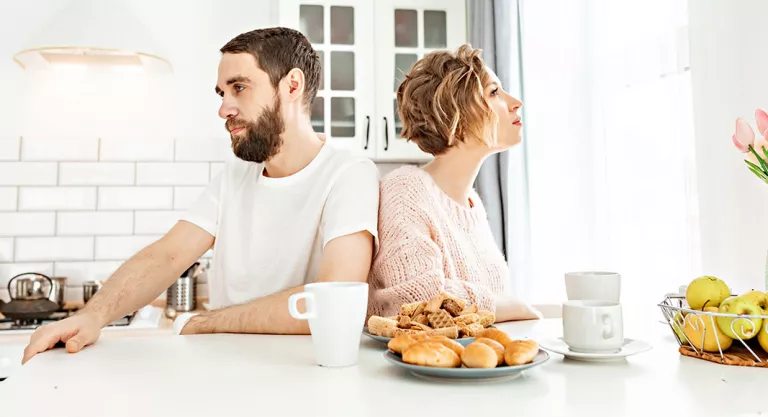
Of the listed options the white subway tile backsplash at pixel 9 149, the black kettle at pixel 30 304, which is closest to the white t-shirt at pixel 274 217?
the black kettle at pixel 30 304

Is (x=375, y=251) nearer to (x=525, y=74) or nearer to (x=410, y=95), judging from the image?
(x=410, y=95)

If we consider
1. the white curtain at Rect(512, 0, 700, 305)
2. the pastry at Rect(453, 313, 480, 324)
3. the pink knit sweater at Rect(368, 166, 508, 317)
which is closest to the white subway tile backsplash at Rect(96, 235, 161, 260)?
the white curtain at Rect(512, 0, 700, 305)

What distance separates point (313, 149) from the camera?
161 cm

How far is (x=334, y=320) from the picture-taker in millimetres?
889

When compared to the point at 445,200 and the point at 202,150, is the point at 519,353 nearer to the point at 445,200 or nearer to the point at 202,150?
the point at 445,200

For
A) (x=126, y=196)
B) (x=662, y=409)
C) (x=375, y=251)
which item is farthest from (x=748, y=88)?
(x=126, y=196)

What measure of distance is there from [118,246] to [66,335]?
203cm

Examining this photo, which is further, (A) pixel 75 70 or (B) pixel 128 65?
(A) pixel 75 70

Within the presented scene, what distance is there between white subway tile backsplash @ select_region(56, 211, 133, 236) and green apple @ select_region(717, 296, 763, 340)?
269 centimetres

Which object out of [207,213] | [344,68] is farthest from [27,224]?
[207,213]

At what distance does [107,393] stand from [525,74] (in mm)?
2383

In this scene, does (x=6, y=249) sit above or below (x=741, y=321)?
above

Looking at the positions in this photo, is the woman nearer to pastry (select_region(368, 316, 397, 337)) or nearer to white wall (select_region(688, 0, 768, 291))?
pastry (select_region(368, 316, 397, 337))

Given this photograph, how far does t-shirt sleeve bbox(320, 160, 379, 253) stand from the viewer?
1.37 m
